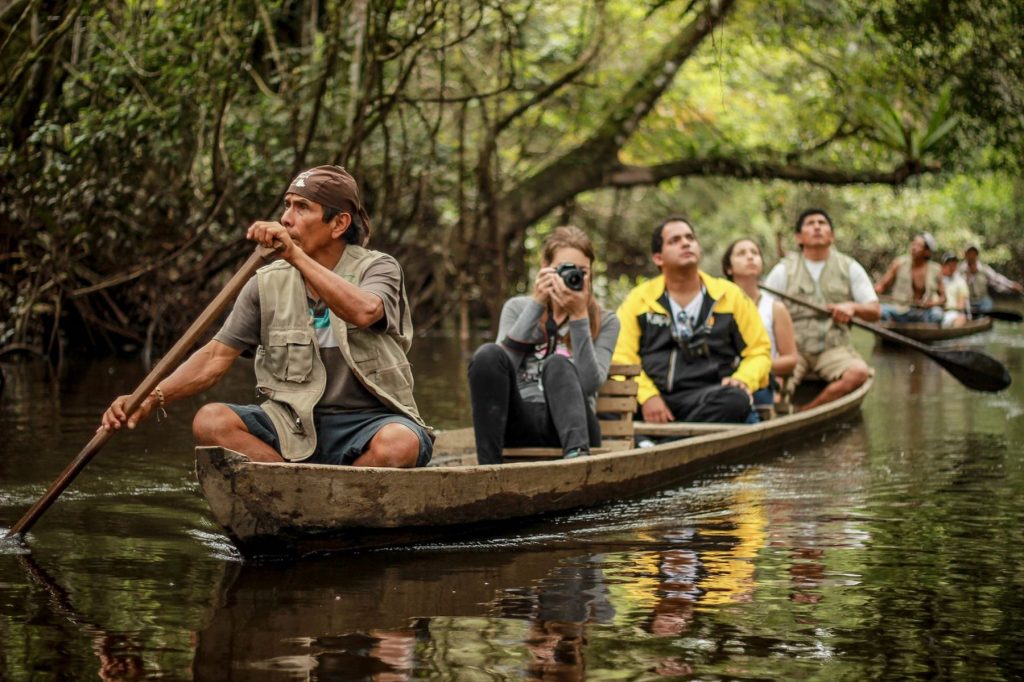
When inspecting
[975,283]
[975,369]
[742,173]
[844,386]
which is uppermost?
[742,173]

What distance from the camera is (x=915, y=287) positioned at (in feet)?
57.8

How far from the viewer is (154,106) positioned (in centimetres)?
1083

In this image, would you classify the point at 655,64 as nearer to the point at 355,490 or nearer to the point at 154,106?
the point at 154,106

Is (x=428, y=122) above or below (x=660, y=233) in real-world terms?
above

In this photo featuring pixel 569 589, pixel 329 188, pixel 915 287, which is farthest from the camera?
pixel 915 287

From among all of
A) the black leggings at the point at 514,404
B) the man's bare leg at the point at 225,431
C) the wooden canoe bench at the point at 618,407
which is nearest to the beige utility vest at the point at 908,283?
the wooden canoe bench at the point at 618,407

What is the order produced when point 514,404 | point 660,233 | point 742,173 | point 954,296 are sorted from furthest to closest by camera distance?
point 954,296
point 742,173
point 660,233
point 514,404

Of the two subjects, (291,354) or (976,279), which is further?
(976,279)

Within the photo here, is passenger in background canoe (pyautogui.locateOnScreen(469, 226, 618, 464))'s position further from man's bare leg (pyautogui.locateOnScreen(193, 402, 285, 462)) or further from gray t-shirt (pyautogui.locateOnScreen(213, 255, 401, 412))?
man's bare leg (pyautogui.locateOnScreen(193, 402, 285, 462))

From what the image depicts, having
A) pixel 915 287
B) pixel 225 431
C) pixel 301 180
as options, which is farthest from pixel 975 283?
pixel 225 431

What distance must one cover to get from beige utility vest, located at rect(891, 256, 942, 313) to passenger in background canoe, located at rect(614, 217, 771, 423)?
1029cm

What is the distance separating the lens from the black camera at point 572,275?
19.1 feet

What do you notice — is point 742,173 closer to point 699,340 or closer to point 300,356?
point 699,340

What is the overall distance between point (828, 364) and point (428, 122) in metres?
4.45
